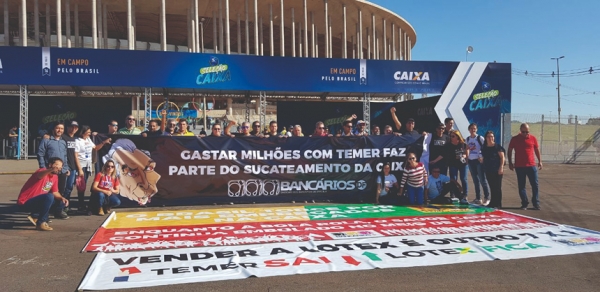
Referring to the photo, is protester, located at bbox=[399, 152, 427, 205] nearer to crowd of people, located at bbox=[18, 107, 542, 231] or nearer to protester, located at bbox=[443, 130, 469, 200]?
crowd of people, located at bbox=[18, 107, 542, 231]

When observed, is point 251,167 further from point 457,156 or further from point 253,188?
point 457,156

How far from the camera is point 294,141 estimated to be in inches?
360

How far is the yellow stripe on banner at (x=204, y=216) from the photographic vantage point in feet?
23.2

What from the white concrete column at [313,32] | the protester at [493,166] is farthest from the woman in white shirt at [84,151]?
the white concrete column at [313,32]

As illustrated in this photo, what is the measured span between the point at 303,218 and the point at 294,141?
85.8 inches

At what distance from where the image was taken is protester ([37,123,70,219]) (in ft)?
23.9

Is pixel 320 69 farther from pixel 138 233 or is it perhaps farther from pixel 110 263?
pixel 110 263

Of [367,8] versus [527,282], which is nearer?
[527,282]

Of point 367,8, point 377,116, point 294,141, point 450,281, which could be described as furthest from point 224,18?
point 450,281

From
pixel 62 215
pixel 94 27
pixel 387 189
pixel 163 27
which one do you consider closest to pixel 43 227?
pixel 62 215

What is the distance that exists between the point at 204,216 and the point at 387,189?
12.4 ft

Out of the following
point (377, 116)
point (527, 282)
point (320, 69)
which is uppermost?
point (320, 69)

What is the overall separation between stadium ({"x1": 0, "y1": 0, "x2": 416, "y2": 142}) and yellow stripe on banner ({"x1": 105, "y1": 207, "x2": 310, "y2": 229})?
40.3 feet

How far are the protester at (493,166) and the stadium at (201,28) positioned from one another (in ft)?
42.1
